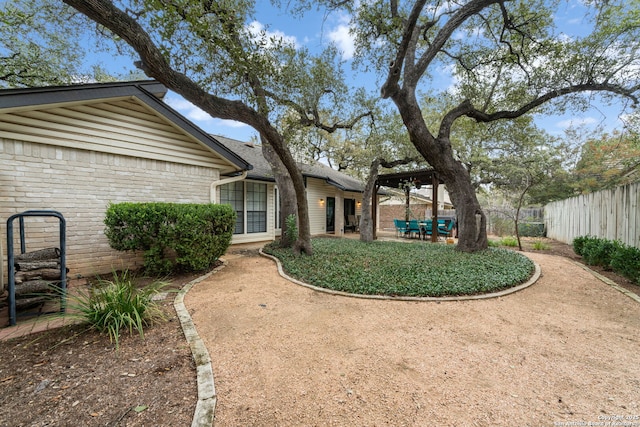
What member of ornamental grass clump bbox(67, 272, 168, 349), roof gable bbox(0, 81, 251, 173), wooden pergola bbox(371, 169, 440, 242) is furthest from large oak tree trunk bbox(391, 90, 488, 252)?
ornamental grass clump bbox(67, 272, 168, 349)

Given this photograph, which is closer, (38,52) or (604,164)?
(38,52)

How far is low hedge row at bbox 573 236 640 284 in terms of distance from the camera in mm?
4768

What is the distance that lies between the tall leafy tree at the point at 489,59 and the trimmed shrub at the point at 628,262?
8.45ft

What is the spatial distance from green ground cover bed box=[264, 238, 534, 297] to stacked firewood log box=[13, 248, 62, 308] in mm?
3766

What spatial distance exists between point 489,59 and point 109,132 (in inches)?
426

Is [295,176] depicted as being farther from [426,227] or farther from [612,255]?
[426,227]

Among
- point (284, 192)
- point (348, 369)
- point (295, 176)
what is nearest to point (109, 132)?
point (295, 176)

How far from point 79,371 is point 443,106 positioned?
1412 cm

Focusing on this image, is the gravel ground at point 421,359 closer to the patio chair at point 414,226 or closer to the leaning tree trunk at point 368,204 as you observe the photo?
the leaning tree trunk at point 368,204

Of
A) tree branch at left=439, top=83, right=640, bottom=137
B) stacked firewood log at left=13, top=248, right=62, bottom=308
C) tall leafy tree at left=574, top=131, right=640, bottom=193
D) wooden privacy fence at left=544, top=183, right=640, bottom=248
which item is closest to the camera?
stacked firewood log at left=13, top=248, right=62, bottom=308

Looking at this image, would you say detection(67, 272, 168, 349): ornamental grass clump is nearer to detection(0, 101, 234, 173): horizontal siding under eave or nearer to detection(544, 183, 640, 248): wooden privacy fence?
detection(0, 101, 234, 173): horizontal siding under eave

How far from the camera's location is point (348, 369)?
227cm

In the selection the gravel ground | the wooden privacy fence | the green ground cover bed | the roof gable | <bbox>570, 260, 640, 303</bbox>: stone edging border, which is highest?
the roof gable

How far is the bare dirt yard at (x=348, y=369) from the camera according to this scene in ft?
5.79
